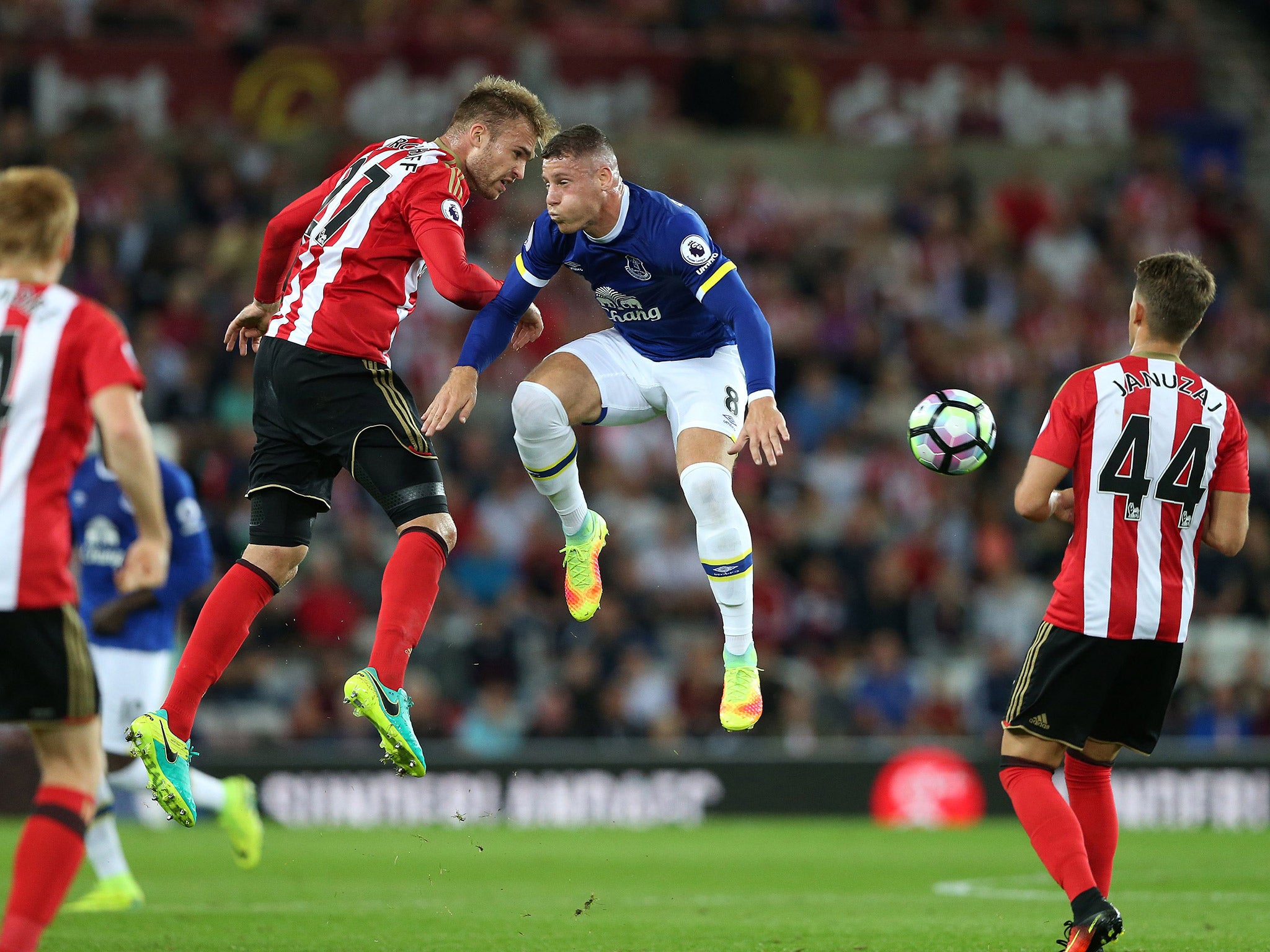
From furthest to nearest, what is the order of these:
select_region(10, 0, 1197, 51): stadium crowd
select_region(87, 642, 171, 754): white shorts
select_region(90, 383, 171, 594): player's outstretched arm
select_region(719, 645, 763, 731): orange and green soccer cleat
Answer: select_region(10, 0, 1197, 51): stadium crowd, select_region(87, 642, 171, 754): white shorts, select_region(719, 645, 763, 731): orange and green soccer cleat, select_region(90, 383, 171, 594): player's outstretched arm

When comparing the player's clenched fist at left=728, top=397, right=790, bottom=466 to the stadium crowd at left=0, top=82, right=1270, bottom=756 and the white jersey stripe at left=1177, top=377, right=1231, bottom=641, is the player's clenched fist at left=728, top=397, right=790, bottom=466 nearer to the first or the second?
the white jersey stripe at left=1177, top=377, right=1231, bottom=641

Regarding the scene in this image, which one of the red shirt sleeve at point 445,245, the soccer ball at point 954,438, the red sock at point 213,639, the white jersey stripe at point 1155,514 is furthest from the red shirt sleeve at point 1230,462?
the red sock at point 213,639

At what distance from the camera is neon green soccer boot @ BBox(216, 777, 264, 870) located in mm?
9930

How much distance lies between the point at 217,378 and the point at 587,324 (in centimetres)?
338

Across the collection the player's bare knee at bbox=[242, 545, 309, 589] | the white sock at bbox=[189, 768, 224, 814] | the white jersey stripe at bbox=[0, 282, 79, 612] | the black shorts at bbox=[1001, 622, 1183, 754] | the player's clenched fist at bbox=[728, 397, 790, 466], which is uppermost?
the white jersey stripe at bbox=[0, 282, 79, 612]

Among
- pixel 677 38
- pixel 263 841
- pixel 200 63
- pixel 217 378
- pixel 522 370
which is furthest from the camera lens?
pixel 677 38

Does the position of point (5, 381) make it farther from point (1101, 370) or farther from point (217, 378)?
point (217, 378)

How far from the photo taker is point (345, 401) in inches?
256

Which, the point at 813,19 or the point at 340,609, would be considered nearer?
the point at 340,609

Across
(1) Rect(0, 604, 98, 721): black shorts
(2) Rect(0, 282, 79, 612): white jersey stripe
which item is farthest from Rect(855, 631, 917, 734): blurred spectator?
(2) Rect(0, 282, 79, 612): white jersey stripe

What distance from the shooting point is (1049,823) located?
6.08m

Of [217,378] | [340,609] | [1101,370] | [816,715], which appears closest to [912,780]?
[816,715]

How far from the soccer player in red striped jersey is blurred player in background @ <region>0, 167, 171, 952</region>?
313 centimetres

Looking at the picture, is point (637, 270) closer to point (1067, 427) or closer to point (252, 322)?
point (252, 322)
